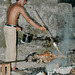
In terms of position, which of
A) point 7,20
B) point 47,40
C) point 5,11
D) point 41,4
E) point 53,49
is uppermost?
point 41,4

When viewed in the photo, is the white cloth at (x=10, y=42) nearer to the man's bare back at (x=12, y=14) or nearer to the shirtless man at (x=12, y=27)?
the shirtless man at (x=12, y=27)

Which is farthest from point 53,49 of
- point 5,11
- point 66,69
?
point 5,11

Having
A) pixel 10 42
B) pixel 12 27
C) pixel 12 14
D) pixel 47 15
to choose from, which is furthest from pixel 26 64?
pixel 47 15

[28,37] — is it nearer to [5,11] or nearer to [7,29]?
[7,29]

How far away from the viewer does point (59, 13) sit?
163 inches

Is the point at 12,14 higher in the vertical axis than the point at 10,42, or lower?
higher

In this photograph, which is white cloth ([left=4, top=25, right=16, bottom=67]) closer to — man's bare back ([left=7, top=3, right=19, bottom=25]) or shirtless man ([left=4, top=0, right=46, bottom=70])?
shirtless man ([left=4, top=0, right=46, bottom=70])

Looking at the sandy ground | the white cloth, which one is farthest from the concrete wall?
the sandy ground

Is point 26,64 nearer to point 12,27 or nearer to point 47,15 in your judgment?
point 12,27

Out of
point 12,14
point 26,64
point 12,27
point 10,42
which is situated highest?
point 12,14

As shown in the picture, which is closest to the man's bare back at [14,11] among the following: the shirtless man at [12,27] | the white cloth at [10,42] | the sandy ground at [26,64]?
the shirtless man at [12,27]

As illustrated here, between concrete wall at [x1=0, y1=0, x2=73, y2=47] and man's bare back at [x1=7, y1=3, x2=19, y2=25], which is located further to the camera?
concrete wall at [x1=0, y1=0, x2=73, y2=47]

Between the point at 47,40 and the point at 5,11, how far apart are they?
1483mm

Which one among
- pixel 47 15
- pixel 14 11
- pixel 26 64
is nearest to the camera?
pixel 14 11
